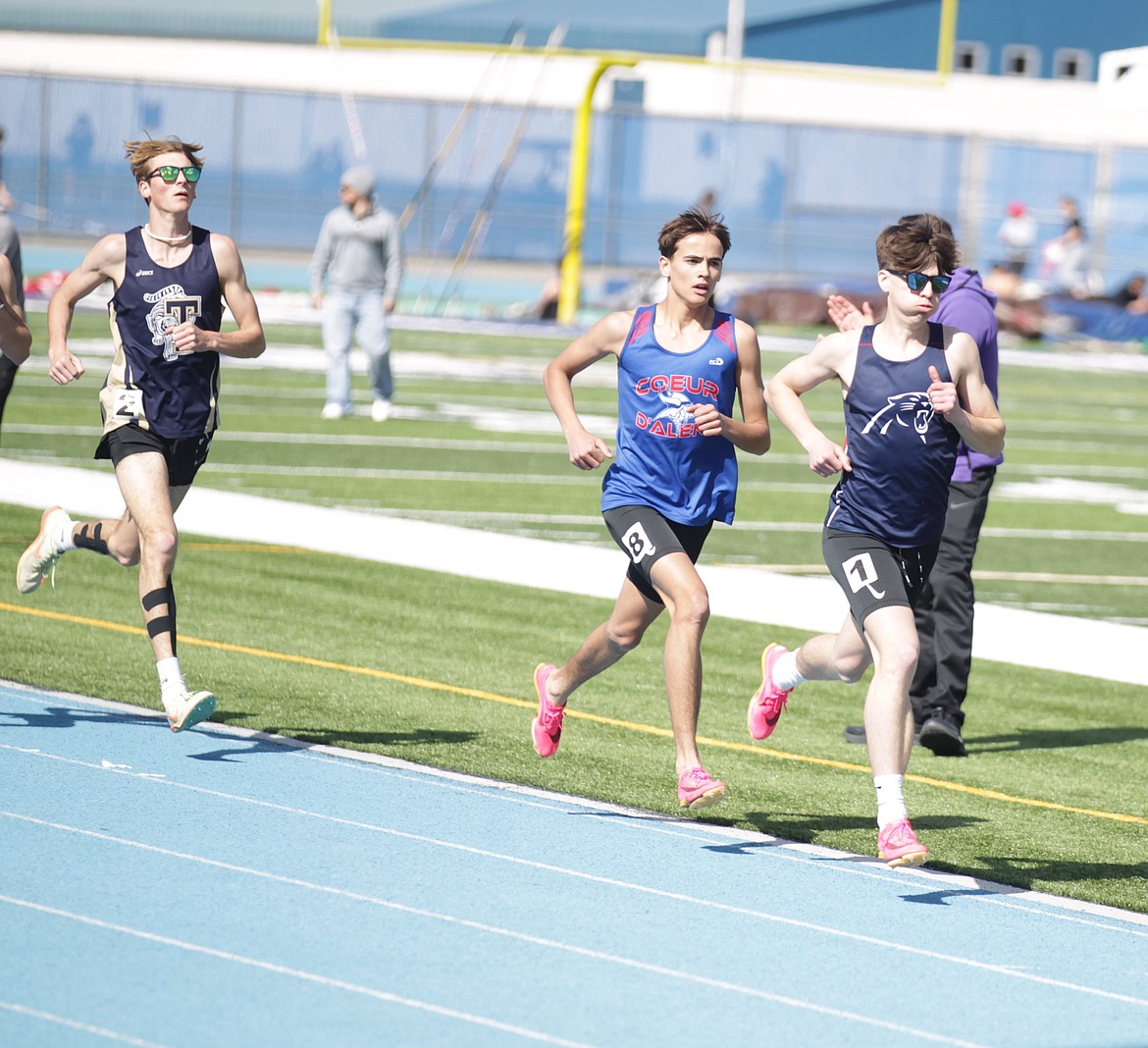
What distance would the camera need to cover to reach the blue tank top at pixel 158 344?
7.84m

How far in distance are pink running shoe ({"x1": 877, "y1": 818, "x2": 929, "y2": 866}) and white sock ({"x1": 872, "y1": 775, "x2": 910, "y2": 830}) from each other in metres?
0.02

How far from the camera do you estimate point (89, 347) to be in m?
24.3

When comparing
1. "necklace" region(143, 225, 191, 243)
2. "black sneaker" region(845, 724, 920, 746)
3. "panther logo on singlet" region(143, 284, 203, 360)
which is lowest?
"black sneaker" region(845, 724, 920, 746)

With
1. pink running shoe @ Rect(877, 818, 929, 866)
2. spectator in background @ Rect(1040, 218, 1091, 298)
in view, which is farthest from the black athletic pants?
spectator in background @ Rect(1040, 218, 1091, 298)

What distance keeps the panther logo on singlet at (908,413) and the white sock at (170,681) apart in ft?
9.02

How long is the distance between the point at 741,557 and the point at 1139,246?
108 ft

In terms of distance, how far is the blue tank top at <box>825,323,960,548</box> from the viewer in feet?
22.2

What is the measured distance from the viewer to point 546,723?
7711mm

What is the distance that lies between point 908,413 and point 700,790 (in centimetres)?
142

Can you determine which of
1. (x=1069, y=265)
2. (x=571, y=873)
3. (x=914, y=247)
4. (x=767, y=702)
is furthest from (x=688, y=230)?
(x=1069, y=265)

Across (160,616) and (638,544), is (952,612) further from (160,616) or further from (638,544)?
(160,616)

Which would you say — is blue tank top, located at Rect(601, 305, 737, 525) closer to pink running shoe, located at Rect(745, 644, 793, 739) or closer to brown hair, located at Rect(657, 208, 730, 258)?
brown hair, located at Rect(657, 208, 730, 258)

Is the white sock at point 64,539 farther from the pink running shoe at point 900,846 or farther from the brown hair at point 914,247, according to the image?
the pink running shoe at point 900,846

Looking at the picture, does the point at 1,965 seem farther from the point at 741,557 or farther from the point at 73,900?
the point at 741,557
